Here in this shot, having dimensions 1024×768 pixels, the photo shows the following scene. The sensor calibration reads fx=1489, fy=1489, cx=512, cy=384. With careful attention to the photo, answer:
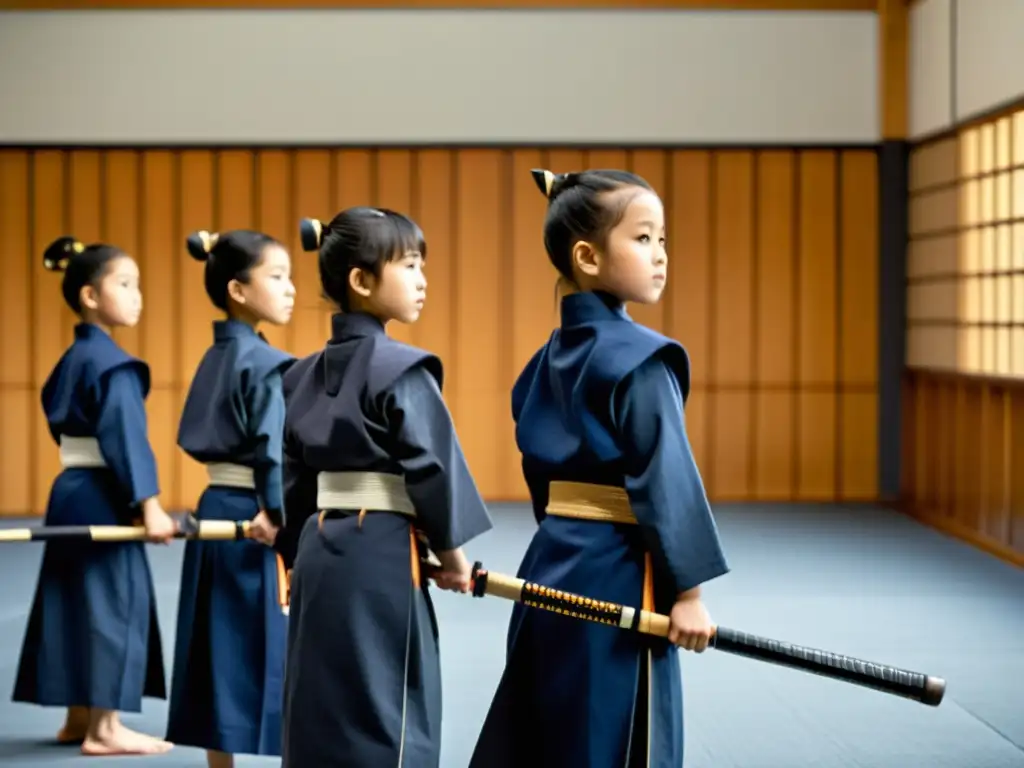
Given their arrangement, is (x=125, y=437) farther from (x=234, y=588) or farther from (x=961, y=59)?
(x=961, y=59)

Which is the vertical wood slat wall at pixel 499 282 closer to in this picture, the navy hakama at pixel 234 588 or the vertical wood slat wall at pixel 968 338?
the vertical wood slat wall at pixel 968 338

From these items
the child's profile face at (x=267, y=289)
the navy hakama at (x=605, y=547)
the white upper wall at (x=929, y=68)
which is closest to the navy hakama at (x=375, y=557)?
the navy hakama at (x=605, y=547)

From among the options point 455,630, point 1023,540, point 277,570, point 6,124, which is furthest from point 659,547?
point 6,124

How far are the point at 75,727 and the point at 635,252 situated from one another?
90.3 inches

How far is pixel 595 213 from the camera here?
2.50 metres

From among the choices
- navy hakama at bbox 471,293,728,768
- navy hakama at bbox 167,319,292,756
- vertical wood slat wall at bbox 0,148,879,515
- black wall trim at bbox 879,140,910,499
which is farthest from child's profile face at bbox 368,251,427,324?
black wall trim at bbox 879,140,910,499

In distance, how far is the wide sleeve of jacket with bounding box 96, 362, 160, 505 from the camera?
374 cm

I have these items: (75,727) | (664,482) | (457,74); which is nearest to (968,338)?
(457,74)

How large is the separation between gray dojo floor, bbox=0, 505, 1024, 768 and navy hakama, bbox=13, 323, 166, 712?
19cm

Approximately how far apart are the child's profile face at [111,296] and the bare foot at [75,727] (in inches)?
41.0

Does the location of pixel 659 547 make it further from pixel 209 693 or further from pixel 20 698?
pixel 20 698

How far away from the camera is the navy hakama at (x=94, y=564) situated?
3.81 meters

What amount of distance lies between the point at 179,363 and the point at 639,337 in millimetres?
6661

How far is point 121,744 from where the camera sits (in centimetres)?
377
